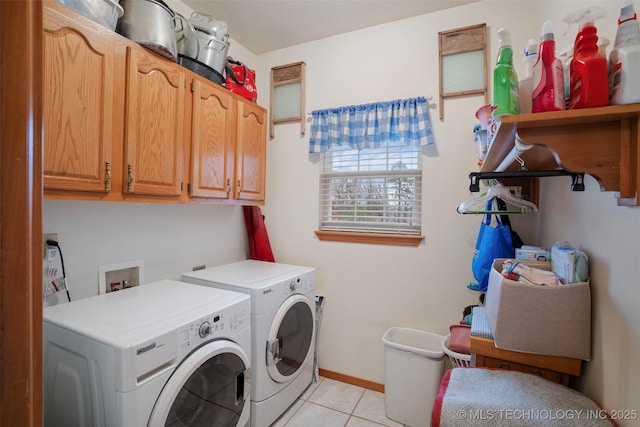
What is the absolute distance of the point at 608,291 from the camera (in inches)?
37.1

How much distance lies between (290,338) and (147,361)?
1.05 metres

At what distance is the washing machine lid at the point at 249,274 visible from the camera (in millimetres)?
1744

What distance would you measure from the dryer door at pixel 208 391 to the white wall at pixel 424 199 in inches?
42.9

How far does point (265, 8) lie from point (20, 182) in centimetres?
220

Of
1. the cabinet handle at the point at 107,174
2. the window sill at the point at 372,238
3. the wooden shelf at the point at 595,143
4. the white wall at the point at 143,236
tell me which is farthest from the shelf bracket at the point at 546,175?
the white wall at the point at 143,236

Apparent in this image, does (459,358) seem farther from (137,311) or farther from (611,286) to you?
(137,311)

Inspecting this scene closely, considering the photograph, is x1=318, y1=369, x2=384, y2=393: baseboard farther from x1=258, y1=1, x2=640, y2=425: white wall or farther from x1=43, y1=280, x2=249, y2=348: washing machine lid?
x1=43, y1=280, x2=249, y2=348: washing machine lid

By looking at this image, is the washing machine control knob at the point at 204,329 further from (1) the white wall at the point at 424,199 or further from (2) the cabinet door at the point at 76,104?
(1) the white wall at the point at 424,199

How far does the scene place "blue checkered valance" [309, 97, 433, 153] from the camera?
207cm

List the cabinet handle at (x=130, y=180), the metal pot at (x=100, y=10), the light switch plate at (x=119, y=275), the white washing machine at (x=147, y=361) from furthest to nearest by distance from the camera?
the light switch plate at (x=119, y=275), the cabinet handle at (x=130, y=180), the metal pot at (x=100, y=10), the white washing machine at (x=147, y=361)

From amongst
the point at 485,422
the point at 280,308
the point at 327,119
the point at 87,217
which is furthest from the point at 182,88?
the point at 485,422

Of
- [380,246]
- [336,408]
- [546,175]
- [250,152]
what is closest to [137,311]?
[250,152]

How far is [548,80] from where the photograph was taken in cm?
72

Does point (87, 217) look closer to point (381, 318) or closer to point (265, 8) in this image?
point (265, 8)
